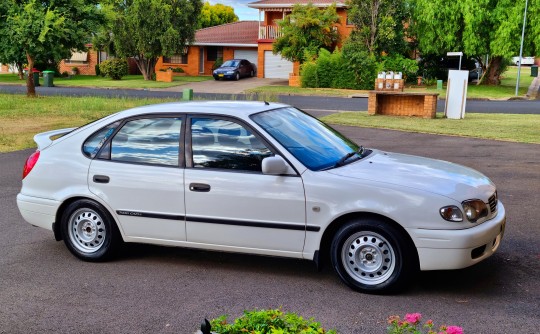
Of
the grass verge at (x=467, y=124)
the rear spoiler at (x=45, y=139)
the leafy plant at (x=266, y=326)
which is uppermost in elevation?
the rear spoiler at (x=45, y=139)

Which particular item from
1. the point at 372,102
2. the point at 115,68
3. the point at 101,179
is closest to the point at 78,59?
the point at 115,68

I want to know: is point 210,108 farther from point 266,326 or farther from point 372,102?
point 372,102

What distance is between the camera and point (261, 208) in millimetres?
5723

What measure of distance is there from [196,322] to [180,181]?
1481 millimetres

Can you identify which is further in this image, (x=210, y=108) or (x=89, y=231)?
(x=89, y=231)

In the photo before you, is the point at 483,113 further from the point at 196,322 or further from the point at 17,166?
the point at 196,322

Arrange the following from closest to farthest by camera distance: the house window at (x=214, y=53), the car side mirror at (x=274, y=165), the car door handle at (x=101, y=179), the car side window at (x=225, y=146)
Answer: the car side mirror at (x=274, y=165) → the car side window at (x=225, y=146) → the car door handle at (x=101, y=179) → the house window at (x=214, y=53)

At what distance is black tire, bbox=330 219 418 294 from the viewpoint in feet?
17.7

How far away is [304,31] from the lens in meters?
42.7

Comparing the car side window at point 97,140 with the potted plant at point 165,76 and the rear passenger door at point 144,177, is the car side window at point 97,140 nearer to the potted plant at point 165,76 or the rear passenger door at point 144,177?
the rear passenger door at point 144,177

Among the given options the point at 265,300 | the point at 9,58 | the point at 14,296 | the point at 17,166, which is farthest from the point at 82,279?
the point at 9,58

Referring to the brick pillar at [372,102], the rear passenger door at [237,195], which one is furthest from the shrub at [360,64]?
the rear passenger door at [237,195]

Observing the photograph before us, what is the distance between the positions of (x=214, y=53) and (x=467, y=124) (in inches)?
1488

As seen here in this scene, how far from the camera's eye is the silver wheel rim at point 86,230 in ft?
21.0
